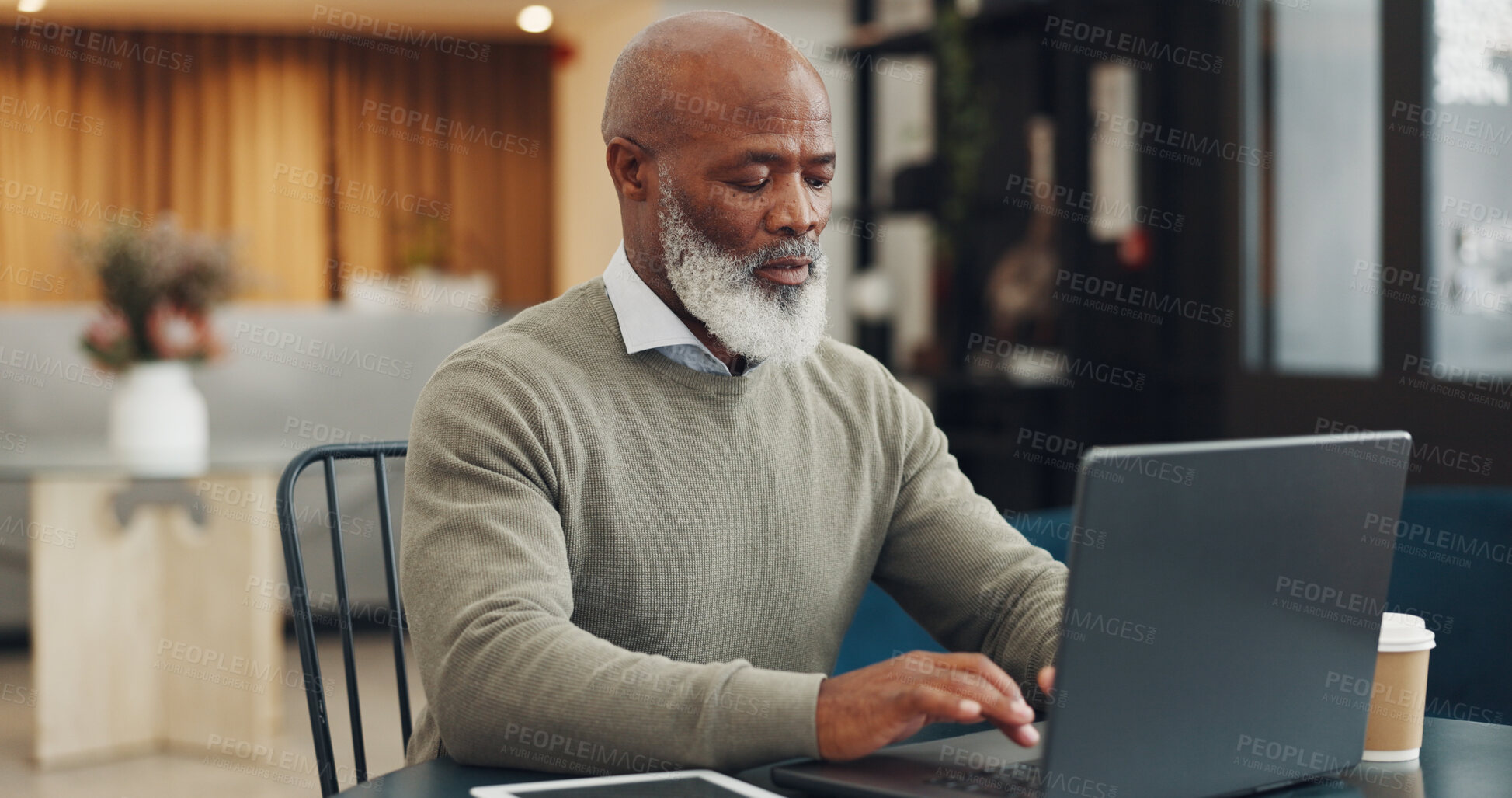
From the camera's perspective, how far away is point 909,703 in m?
0.84

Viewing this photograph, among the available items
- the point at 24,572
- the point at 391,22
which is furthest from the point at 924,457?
the point at 391,22

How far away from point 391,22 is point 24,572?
4.22 metres

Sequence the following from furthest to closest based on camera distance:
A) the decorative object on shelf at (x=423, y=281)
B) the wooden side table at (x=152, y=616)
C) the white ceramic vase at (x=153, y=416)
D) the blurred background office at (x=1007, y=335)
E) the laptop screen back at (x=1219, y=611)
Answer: the decorative object on shelf at (x=423, y=281), the white ceramic vase at (x=153, y=416), the wooden side table at (x=152, y=616), the blurred background office at (x=1007, y=335), the laptop screen back at (x=1219, y=611)

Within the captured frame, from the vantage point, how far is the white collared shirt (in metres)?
1.20

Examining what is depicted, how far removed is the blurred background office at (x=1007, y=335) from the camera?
2557 mm

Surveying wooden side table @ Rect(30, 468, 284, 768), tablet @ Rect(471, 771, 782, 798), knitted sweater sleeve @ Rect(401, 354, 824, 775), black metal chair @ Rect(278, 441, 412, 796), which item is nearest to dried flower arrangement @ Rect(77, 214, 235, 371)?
wooden side table @ Rect(30, 468, 284, 768)

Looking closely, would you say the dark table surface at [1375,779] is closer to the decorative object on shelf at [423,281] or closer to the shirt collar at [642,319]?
the shirt collar at [642,319]

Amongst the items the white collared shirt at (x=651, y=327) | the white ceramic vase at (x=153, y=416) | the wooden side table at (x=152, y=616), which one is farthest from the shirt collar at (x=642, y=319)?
the white ceramic vase at (x=153, y=416)

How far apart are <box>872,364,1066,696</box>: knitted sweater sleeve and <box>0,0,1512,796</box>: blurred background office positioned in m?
0.37

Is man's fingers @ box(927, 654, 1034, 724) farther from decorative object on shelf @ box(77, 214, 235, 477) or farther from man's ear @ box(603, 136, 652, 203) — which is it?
decorative object on shelf @ box(77, 214, 235, 477)

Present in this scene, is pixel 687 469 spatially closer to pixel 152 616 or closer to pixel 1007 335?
pixel 152 616

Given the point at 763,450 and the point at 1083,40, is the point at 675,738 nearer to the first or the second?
the point at 763,450

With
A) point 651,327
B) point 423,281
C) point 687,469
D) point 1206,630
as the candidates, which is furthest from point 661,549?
point 423,281

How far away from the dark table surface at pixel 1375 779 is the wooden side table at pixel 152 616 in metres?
2.32
